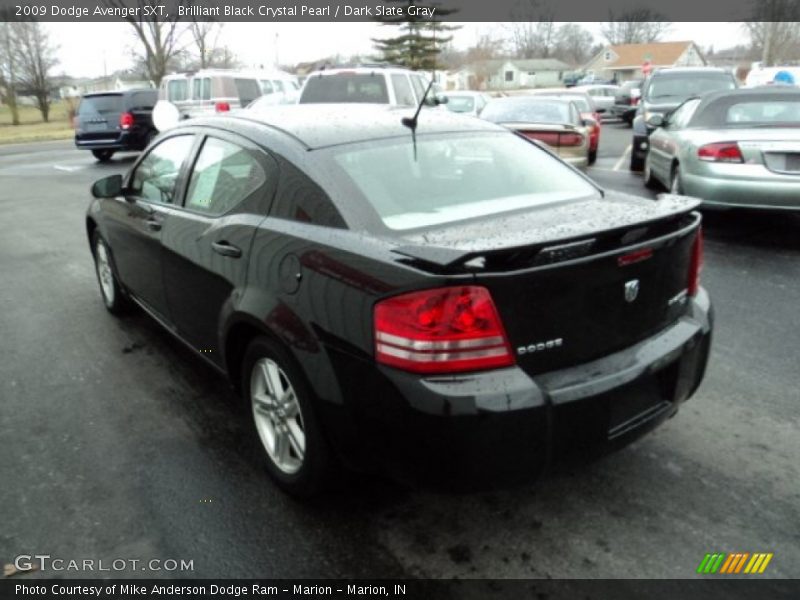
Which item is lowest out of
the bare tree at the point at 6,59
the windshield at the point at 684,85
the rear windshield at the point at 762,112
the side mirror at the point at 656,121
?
the side mirror at the point at 656,121

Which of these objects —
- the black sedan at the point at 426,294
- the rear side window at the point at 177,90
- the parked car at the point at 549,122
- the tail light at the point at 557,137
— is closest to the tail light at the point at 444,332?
the black sedan at the point at 426,294

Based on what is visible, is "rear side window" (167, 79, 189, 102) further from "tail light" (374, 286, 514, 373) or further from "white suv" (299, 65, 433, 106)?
"tail light" (374, 286, 514, 373)

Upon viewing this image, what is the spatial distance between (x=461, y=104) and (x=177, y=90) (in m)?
7.60

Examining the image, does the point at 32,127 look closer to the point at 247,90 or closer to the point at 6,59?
the point at 6,59

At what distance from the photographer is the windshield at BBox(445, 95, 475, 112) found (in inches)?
730

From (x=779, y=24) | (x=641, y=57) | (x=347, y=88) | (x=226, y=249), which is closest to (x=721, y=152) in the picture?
(x=226, y=249)

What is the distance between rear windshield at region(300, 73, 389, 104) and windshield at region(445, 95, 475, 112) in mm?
6742

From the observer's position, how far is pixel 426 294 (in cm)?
215

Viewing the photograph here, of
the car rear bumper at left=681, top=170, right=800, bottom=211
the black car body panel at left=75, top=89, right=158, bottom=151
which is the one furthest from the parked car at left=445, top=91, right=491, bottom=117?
the car rear bumper at left=681, top=170, right=800, bottom=211

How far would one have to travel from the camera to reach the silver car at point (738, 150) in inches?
247

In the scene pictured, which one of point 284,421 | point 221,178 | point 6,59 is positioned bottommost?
point 284,421

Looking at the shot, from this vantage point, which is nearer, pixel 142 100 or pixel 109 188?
pixel 109 188

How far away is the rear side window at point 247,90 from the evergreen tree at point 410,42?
43690mm

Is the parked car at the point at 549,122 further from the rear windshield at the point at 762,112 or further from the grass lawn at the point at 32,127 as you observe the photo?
the grass lawn at the point at 32,127
